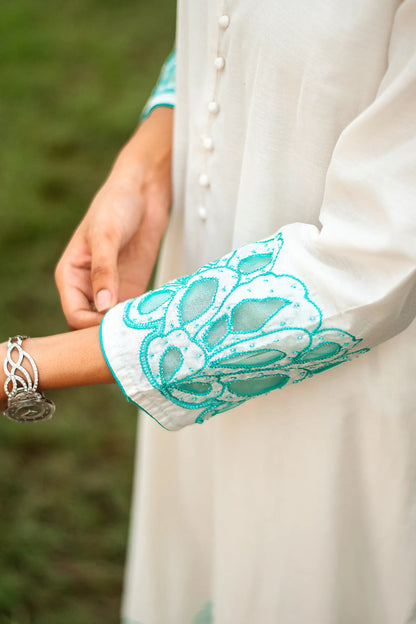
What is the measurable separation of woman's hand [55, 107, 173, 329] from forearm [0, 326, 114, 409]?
8cm

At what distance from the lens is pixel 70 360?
890 mm

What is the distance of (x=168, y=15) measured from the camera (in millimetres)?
4352

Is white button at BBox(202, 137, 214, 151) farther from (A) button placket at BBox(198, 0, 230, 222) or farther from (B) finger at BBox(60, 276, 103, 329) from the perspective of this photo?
(B) finger at BBox(60, 276, 103, 329)

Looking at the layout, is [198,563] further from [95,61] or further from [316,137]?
[95,61]

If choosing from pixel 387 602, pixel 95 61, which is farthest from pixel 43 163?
pixel 387 602

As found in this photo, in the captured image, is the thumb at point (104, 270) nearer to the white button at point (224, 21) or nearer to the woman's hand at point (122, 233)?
the woman's hand at point (122, 233)

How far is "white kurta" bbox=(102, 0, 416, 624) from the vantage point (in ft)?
2.44

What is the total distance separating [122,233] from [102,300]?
0.56 feet

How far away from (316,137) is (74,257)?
47 cm

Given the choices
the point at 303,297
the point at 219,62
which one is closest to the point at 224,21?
the point at 219,62

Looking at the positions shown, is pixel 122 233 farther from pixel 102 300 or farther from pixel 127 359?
pixel 127 359

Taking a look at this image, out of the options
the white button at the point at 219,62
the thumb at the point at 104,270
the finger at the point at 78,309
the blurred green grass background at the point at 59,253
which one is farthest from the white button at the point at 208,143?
the blurred green grass background at the point at 59,253

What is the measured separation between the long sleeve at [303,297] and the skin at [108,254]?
8 cm

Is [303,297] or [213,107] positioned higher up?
[213,107]
